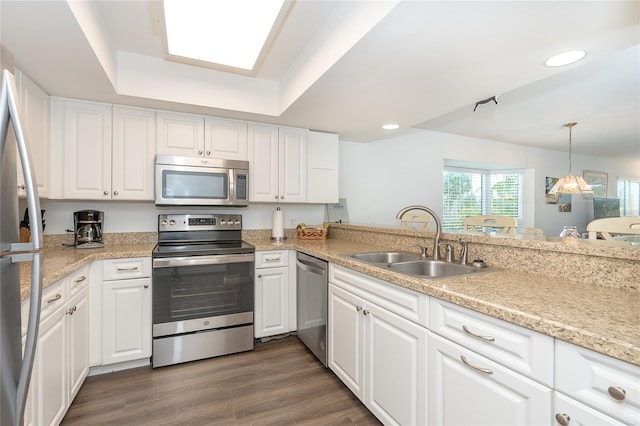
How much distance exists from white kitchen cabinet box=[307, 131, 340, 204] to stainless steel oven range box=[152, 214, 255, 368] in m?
1.01

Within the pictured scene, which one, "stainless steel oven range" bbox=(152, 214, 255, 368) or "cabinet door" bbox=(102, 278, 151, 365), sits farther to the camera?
"stainless steel oven range" bbox=(152, 214, 255, 368)

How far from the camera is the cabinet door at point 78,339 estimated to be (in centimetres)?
170

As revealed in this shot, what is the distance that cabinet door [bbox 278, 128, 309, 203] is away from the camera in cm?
298

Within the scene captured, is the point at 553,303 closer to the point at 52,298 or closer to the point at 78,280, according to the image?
the point at 52,298

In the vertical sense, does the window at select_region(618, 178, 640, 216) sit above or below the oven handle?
above

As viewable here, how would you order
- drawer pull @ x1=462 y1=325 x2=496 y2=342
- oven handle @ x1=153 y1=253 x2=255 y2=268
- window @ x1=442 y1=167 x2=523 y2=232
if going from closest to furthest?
drawer pull @ x1=462 y1=325 x2=496 y2=342
oven handle @ x1=153 y1=253 x2=255 y2=268
window @ x1=442 y1=167 x2=523 y2=232

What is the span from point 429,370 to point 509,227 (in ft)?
7.32

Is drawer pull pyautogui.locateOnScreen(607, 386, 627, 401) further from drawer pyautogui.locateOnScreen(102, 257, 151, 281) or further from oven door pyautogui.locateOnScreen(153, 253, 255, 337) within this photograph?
drawer pyautogui.locateOnScreen(102, 257, 151, 281)

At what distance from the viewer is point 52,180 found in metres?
2.19

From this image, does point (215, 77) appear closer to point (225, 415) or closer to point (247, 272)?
point (247, 272)

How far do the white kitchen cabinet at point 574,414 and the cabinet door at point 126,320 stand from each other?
7.83ft

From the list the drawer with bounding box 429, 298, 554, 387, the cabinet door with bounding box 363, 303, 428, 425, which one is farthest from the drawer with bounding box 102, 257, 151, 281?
A: the drawer with bounding box 429, 298, 554, 387

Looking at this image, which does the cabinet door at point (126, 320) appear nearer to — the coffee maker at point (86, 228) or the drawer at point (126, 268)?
the drawer at point (126, 268)

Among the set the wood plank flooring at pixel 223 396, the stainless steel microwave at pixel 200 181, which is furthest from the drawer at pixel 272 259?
the wood plank flooring at pixel 223 396
